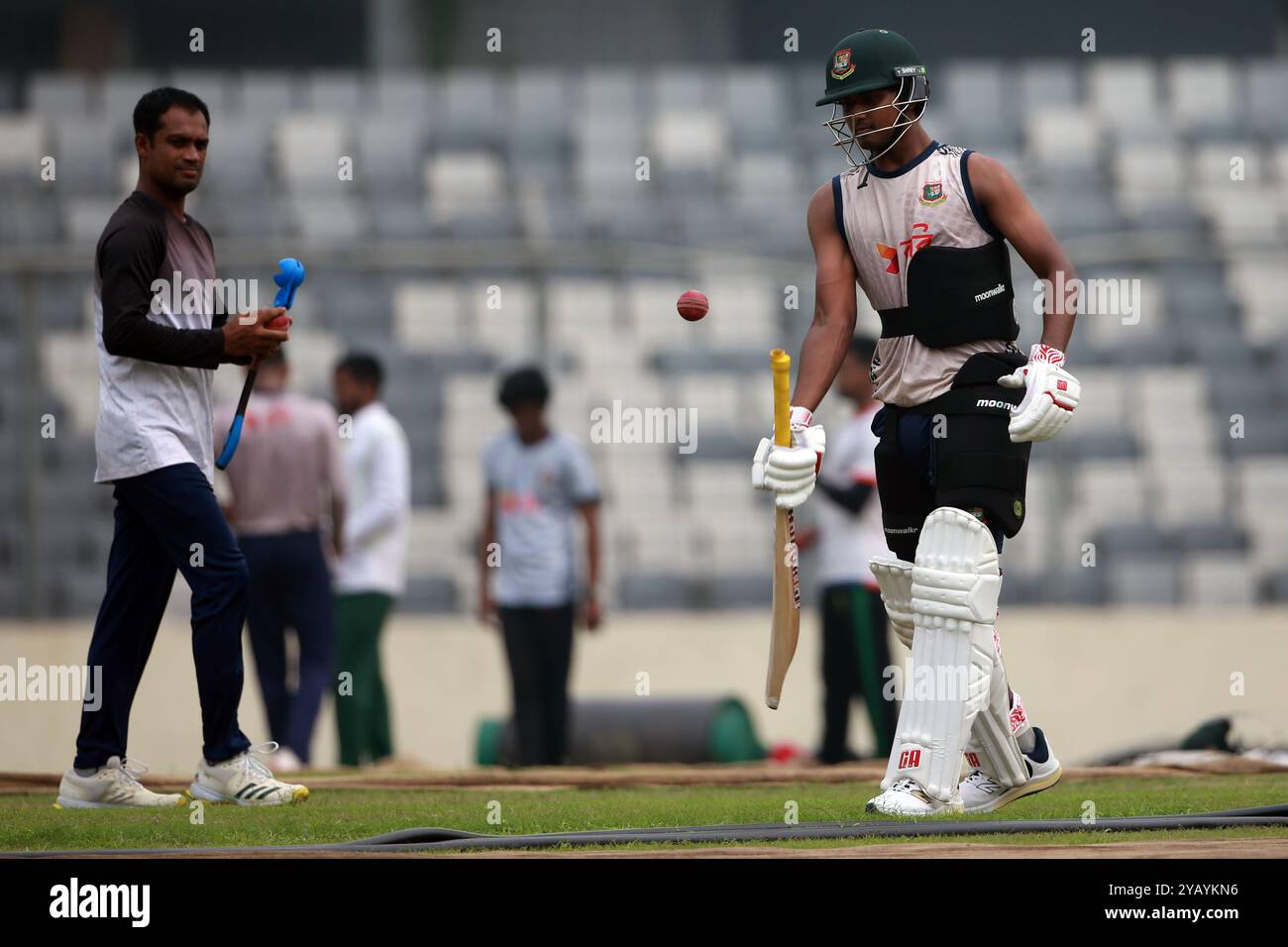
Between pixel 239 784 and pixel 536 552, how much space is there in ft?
12.2

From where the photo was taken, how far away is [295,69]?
70.1 ft

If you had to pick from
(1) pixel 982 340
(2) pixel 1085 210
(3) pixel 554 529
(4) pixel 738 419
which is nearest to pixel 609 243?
(4) pixel 738 419

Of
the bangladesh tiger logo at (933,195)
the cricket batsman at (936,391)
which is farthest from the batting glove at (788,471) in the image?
the bangladesh tiger logo at (933,195)

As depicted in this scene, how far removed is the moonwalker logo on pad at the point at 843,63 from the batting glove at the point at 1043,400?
3.23ft

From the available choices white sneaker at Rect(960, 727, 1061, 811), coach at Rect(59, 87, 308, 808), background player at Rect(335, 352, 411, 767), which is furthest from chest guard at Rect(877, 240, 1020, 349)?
background player at Rect(335, 352, 411, 767)

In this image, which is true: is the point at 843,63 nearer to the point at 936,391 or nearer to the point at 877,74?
the point at 877,74

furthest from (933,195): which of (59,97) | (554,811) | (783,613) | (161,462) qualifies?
(59,97)

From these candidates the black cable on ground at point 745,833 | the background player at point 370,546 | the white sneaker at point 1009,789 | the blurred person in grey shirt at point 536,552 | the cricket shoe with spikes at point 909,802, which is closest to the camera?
the black cable on ground at point 745,833

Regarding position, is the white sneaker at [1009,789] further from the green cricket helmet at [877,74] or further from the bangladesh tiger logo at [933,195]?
the green cricket helmet at [877,74]

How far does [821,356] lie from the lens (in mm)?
5316

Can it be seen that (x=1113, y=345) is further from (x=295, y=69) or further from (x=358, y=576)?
(x=295, y=69)

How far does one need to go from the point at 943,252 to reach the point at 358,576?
5.03 metres

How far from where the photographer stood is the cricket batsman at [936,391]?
4.97m

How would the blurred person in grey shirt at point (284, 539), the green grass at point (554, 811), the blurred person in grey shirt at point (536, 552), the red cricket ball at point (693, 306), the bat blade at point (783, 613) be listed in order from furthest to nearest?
the blurred person in grey shirt at point (536, 552) < the blurred person in grey shirt at point (284, 539) < the red cricket ball at point (693, 306) < the bat blade at point (783, 613) < the green grass at point (554, 811)
